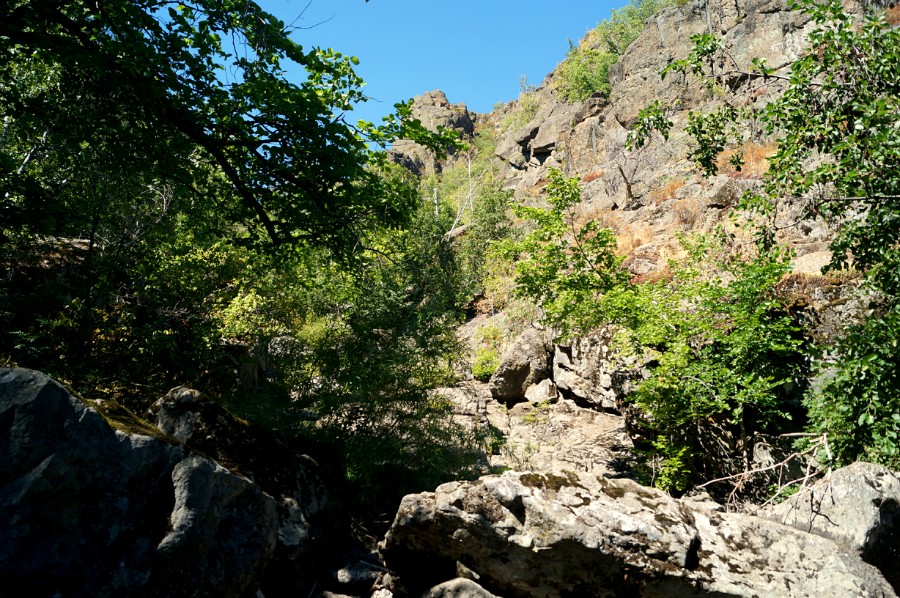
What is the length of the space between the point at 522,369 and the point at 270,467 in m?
9.70

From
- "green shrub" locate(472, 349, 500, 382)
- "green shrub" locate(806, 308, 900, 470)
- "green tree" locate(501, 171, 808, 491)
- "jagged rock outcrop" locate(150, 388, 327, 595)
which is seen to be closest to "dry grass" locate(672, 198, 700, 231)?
"green shrub" locate(472, 349, 500, 382)

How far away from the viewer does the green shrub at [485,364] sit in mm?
16656

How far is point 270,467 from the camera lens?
5.41 meters

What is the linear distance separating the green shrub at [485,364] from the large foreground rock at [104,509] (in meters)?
13.1

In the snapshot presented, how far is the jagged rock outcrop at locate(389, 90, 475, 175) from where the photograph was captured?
246 feet

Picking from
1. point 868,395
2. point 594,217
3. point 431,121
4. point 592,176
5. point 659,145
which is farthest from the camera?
point 431,121

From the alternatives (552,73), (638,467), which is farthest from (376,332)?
(552,73)

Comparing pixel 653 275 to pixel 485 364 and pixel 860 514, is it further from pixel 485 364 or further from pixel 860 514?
pixel 860 514

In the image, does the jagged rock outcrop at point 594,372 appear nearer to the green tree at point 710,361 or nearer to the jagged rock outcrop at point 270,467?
the green tree at point 710,361

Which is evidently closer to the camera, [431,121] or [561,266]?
[561,266]

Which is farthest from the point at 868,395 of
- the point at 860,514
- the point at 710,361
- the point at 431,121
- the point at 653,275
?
the point at 431,121

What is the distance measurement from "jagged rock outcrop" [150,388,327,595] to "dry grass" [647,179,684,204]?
19.4m

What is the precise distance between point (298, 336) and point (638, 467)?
226 inches

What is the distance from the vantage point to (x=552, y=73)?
66.7 m
